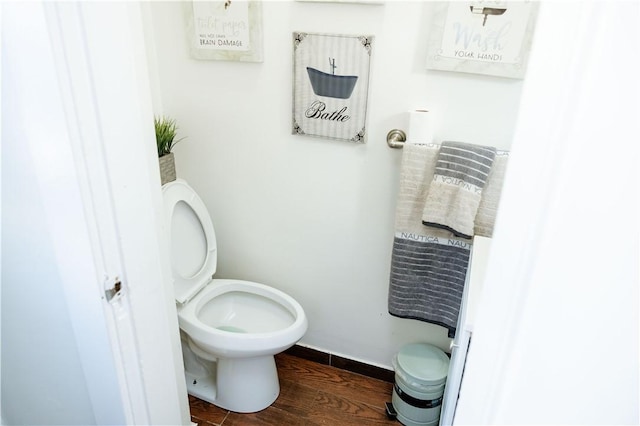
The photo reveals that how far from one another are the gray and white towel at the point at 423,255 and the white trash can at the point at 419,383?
13 cm

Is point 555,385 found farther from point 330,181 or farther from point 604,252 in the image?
point 330,181

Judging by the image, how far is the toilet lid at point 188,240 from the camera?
150cm

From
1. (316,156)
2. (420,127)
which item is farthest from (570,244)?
(316,156)

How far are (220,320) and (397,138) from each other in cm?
102

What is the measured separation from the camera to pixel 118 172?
2.46 ft

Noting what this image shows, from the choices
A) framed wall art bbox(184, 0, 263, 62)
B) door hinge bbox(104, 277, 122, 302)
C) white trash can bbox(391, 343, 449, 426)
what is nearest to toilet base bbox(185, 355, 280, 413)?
white trash can bbox(391, 343, 449, 426)

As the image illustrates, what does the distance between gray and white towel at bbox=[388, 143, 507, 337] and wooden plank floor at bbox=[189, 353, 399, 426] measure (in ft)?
1.55

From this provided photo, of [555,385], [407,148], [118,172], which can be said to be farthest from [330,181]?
[555,385]

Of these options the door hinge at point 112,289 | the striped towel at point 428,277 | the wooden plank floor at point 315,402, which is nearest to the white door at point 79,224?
the door hinge at point 112,289

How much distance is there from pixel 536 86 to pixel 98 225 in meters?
0.71

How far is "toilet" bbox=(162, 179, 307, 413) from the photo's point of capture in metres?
1.46

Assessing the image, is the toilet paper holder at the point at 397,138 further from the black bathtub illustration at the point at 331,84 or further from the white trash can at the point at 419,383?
the white trash can at the point at 419,383

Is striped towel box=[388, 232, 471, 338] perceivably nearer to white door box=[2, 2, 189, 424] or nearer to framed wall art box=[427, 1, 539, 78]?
framed wall art box=[427, 1, 539, 78]

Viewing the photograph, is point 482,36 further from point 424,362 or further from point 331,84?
point 424,362
